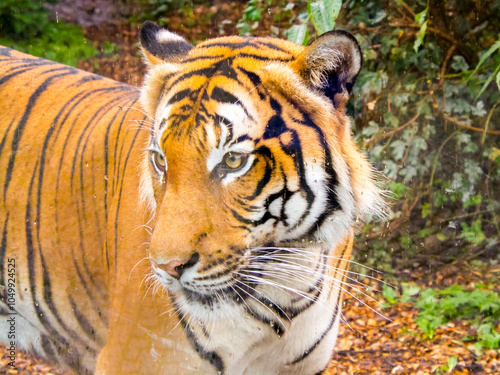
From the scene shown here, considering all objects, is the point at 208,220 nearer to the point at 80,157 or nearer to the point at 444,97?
the point at 80,157

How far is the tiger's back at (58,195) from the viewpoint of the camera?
1.46m

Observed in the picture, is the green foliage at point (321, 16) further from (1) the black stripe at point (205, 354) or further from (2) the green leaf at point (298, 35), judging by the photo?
(1) the black stripe at point (205, 354)

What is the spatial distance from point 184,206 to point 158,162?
0.60 ft

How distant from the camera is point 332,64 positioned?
3.52ft

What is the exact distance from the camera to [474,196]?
7.29 ft

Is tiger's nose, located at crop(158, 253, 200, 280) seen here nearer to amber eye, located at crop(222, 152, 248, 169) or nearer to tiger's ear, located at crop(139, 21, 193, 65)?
amber eye, located at crop(222, 152, 248, 169)

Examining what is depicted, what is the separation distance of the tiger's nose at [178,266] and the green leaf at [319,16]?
71 cm

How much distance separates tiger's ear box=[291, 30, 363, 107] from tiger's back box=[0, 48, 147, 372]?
0.56 m

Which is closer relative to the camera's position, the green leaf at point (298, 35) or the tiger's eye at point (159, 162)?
the tiger's eye at point (159, 162)

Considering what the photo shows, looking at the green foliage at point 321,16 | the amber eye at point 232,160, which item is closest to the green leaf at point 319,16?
the green foliage at point 321,16

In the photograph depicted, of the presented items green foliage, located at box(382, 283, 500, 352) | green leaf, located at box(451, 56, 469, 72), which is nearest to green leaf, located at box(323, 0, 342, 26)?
green leaf, located at box(451, 56, 469, 72)

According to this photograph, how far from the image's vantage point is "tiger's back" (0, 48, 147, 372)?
1.46 m

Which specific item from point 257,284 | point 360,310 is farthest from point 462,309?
point 257,284

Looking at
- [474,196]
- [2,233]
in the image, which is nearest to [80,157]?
[2,233]
